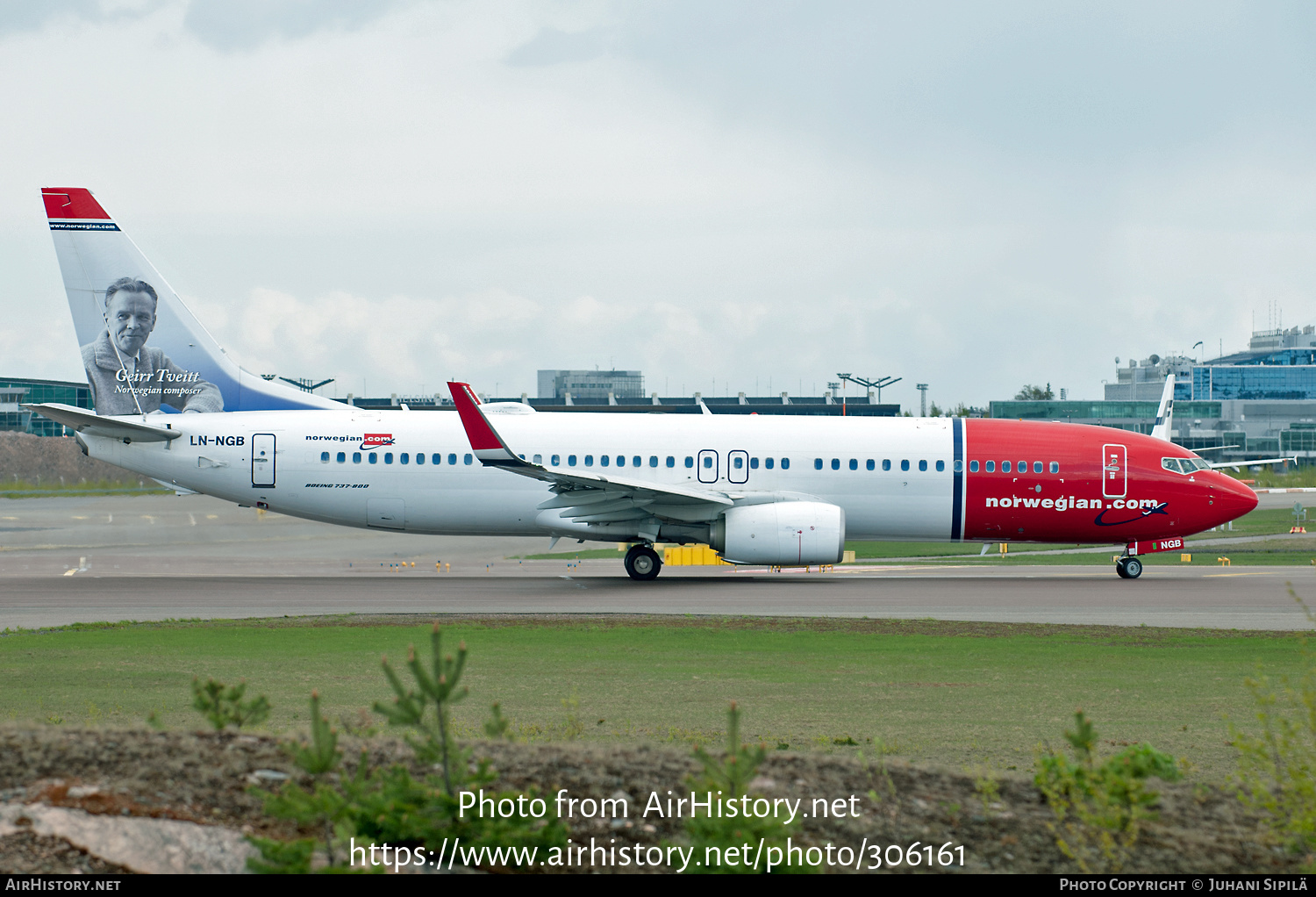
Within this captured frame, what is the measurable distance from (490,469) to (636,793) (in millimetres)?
22190

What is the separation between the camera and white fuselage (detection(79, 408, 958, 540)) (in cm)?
2864

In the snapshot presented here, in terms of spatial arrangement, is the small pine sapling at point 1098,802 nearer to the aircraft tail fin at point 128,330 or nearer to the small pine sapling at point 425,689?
the small pine sapling at point 425,689

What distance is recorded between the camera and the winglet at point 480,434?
2541 centimetres

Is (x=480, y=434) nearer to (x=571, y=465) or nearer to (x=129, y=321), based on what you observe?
(x=571, y=465)

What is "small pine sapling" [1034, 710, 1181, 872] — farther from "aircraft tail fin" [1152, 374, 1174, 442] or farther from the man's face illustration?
"aircraft tail fin" [1152, 374, 1174, 442]

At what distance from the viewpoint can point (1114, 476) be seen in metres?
28.8

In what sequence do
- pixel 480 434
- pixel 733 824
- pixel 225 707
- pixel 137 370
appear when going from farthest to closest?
pixel 137 370, pixel 480 434, pixel 225 707, pixel 733 824

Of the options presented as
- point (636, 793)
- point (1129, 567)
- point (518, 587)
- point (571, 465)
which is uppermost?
point (571, 465)

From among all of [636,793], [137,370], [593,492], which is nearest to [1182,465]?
[593,492]

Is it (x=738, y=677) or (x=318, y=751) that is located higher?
(x=318, y=751)

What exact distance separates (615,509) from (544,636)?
10431 millimetres

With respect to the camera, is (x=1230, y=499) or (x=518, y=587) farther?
(x=1230, y=499)

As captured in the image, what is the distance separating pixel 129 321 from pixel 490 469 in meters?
10.0

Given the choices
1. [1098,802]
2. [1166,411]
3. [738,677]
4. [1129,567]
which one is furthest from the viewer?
[1166,411]
